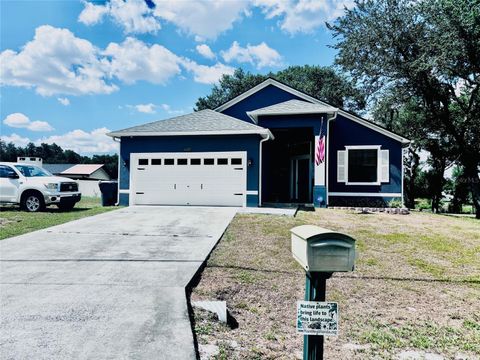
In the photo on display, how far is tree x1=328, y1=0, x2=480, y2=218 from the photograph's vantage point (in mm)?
14991

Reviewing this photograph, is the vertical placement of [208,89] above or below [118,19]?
above

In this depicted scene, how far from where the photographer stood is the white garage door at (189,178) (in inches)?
539

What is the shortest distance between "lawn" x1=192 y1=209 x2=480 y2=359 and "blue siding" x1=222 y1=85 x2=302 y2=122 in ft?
35.9

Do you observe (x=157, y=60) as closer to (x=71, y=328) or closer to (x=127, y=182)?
(x=127, y=182)

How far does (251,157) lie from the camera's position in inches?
533

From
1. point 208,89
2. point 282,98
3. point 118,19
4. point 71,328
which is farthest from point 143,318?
point 208,89

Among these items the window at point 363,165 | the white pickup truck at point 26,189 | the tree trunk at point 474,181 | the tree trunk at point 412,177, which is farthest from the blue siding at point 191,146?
the tree trunk at point 412,177

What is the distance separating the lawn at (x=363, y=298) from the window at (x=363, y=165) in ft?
27.9

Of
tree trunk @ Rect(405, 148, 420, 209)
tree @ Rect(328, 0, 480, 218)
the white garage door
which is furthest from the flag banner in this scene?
tree trunk @ Rect(405, 148, 420, 209)

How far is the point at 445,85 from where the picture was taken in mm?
18703

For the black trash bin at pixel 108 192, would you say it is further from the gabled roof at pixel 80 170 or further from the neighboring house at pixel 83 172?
the gabled roof at pixel 80 170

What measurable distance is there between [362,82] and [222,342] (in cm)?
1874

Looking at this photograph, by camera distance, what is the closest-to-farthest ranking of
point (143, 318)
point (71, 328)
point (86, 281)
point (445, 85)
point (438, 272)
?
point (71, 328)
point (143, 318)
point (86, 281)
point (438, 272)
point (445, 85)

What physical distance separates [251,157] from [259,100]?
5.28 meters
